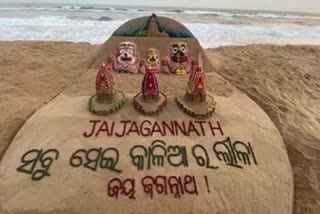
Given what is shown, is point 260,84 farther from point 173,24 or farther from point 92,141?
point 92,141

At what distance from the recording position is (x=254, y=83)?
272 cm

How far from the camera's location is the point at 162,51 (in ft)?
9.02

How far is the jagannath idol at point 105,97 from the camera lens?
2.18 m

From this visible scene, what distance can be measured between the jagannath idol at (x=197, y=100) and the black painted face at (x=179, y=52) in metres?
0.41

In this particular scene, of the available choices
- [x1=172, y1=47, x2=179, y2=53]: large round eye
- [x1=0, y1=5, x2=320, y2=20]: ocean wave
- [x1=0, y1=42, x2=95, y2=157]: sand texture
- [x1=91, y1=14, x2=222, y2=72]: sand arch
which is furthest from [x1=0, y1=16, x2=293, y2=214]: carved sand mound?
[x1=0, y1=5, x2=320, y2=20]: ocean wave

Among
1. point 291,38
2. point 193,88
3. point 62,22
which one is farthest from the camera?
point 62,22

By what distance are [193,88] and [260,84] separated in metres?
0.68

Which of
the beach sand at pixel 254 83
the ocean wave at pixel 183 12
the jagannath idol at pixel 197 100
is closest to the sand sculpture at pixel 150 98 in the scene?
the jagannath idol at pixel 197 100

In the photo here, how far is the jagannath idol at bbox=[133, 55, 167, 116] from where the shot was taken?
7.20 ft

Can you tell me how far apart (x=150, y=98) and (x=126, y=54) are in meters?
0.50

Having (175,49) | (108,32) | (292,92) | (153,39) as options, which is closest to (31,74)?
(153,39)

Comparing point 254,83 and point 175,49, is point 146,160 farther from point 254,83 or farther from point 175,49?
point 254,83

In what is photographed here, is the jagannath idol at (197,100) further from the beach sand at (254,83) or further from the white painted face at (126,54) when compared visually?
the white painted face at (126,54)

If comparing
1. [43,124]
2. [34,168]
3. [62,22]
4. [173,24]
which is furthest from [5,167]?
[62,22]
